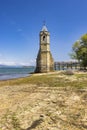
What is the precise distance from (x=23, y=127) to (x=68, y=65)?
83594mm

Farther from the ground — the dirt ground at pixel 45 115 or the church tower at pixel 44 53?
the church tower at pixel 44 53

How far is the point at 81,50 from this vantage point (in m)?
62.7

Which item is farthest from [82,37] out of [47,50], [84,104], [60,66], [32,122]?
[32,122]

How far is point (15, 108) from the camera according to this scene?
13.6 metres

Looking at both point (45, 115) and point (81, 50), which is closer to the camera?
point (45, 115)

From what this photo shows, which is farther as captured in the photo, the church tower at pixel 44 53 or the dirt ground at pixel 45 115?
the church tower at pixel 44 53

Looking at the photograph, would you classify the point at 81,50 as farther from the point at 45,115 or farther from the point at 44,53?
the point at 45,115

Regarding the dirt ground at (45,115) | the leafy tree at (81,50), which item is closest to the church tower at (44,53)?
the leafy tree at (81,50)

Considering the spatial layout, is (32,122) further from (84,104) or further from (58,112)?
(84,104)

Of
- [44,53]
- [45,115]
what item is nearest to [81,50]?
[44,53]

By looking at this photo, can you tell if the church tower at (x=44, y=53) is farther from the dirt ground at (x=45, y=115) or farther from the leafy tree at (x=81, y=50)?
the dirt ground at (x=45, y=115)

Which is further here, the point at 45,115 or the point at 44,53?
the point at 44,53

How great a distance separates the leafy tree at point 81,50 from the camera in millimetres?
61906

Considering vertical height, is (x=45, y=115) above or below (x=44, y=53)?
below
